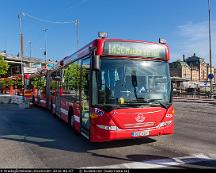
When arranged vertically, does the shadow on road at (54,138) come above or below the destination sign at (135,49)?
below

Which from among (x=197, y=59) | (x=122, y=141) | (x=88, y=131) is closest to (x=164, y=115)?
(x=122, y=141)

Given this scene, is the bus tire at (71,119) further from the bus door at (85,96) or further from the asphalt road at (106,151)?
the bus door at (85,96)

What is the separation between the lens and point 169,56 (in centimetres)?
864

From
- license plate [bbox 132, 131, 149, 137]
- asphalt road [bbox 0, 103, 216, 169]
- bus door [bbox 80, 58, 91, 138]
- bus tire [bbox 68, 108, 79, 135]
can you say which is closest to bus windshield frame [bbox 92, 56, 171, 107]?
bus door [bbox 80, 58, 91, 138]

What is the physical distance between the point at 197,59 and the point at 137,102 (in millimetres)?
157317

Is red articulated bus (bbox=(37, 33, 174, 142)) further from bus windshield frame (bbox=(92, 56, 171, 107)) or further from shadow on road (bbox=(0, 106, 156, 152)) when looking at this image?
shadow on road (bbox=(0, 106, 156, 152))

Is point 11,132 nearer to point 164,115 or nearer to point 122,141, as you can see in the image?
point 122,141

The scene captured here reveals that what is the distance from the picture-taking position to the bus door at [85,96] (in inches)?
321

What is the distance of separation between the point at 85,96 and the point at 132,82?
1525 mm

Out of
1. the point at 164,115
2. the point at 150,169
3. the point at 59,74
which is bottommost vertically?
the point at 150,169

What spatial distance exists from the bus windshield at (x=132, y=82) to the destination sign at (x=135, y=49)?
0.20 metres

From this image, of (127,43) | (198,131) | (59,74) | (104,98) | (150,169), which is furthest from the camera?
(59,74)

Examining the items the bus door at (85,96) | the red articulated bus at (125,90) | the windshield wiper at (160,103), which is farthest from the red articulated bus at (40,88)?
the windshield wiper at (160,103)

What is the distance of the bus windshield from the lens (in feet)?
25.3
